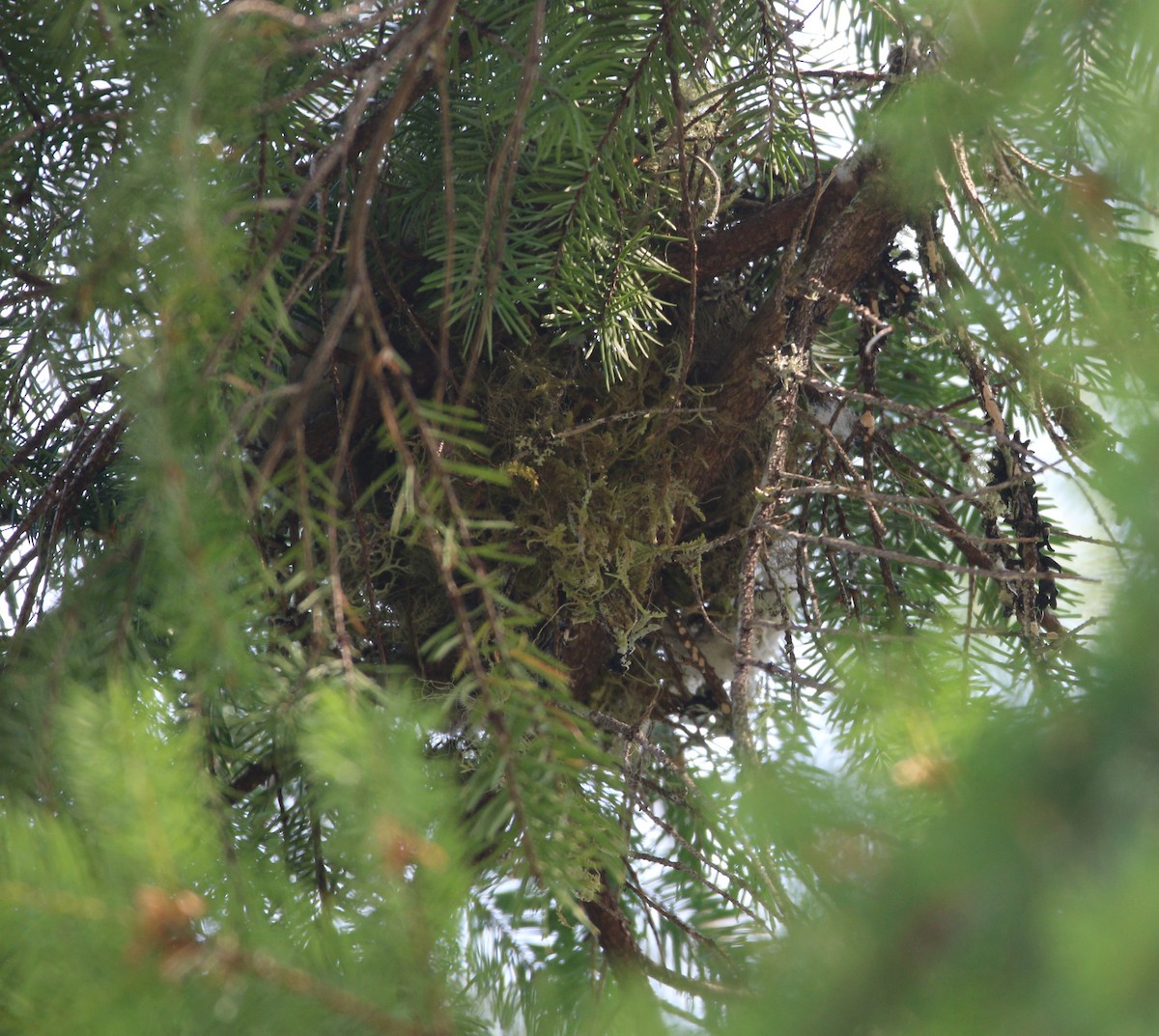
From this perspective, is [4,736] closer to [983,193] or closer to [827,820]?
[827,820]

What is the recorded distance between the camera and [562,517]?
36.1 inches

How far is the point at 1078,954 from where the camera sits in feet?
0.77

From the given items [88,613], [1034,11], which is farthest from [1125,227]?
[88,613]

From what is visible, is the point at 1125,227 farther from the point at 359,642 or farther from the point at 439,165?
the point at 359,642

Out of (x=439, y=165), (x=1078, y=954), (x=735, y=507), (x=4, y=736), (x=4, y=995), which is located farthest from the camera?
(x=735, y=507)

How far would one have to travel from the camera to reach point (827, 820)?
35 centimetres

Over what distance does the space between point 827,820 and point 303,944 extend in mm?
239

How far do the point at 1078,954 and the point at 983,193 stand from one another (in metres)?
0.71

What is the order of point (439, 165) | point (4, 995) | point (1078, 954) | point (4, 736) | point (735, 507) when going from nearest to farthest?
point (1078, 954)
point (4, 995)
point (4, 736)
point (439, 165)
point (735, 507)

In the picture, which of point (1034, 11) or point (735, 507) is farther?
point (735, 507)

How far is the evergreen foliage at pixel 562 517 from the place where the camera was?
31 cm

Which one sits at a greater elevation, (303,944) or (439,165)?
(439,165)

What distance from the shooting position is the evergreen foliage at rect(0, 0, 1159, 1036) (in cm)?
31

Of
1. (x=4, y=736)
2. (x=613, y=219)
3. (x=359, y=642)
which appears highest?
(x=613, y=219)
